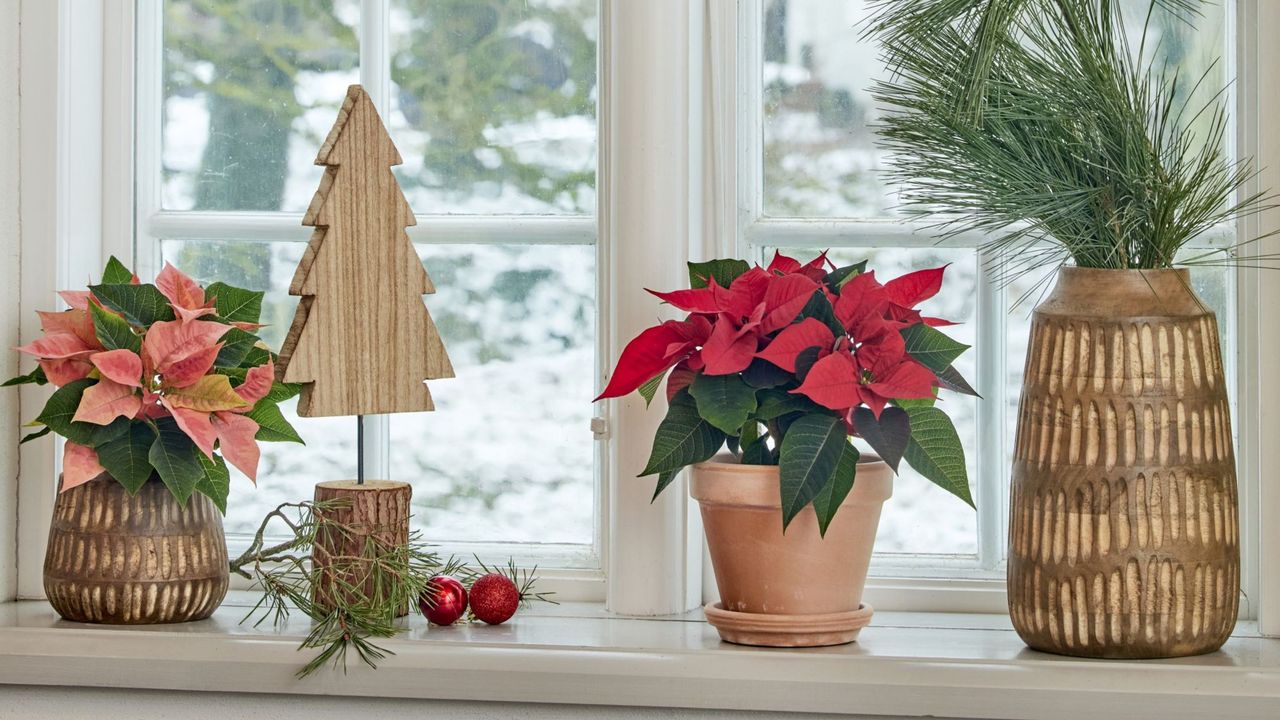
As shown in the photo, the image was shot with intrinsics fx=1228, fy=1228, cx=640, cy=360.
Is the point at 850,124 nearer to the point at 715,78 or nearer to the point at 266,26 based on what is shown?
the point at 715,78

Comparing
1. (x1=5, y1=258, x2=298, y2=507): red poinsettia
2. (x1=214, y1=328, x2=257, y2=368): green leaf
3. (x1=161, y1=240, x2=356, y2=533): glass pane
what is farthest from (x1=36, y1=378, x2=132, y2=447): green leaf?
(x1=161, y1=240, x2=356, y2=533): glass pane

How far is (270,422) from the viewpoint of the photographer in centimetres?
115

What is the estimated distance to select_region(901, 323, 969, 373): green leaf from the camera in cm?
103

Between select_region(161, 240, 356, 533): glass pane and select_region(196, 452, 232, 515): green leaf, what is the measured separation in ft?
0.77

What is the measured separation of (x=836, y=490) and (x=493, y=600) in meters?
0.37

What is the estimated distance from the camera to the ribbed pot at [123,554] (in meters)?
1.13

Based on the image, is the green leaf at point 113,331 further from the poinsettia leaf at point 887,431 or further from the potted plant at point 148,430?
the poinsettia leaf at point 887,431

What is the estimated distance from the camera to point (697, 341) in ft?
3.42

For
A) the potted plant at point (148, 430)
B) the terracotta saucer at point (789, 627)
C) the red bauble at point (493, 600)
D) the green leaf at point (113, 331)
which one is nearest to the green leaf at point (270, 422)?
the potted plant at point (148, 430)

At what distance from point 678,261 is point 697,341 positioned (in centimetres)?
19

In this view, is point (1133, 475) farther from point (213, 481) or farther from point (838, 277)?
point (213, 481)

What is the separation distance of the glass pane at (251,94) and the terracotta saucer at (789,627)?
2.22 ft

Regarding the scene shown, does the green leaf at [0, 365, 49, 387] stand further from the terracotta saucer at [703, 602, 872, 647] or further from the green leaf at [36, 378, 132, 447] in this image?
the terracotta saucer at [703, 602, 872, 647]

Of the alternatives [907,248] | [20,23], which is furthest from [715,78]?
[20,23]
